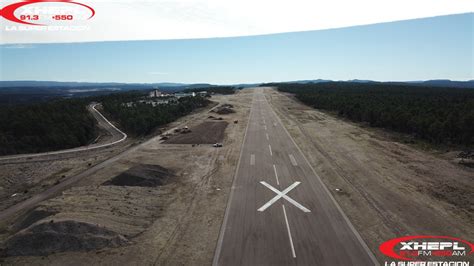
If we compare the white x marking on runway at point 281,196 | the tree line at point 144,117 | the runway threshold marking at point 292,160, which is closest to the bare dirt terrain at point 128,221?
the white x marking on runway at point 281,196

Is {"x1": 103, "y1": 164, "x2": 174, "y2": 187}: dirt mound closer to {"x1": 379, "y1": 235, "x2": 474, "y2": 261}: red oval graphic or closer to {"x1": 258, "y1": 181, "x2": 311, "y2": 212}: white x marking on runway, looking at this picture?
{"x1": 258, "y1": 181, "x2": 311, "y2": 212}: white x marking on runway

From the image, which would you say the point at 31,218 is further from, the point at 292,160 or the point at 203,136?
the point at 203,136

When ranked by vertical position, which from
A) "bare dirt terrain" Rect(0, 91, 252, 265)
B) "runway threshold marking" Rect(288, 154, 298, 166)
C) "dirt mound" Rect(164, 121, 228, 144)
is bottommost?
"bare dirt terrain" Rect(0, 91, 252, 265)

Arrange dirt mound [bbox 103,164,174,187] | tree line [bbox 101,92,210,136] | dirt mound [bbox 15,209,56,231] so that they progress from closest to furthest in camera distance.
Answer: dirt mound [bbox 15,209,56,231] < dirt mound [bbox 103,164,174,187] < tree line [bbox 101,92,210,136]

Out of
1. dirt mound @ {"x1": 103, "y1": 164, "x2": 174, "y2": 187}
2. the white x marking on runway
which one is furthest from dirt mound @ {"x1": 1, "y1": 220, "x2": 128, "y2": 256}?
the white x marking on runway

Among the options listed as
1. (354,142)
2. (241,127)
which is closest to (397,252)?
(354,142)

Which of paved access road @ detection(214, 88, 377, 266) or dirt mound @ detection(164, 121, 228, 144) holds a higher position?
dirt mound @ detection(164, 121, 228, 144)

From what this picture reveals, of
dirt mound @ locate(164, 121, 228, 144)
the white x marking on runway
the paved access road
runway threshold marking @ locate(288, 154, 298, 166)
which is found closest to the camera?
the paved access road

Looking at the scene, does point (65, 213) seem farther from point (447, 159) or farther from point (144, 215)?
point (447, 159)
